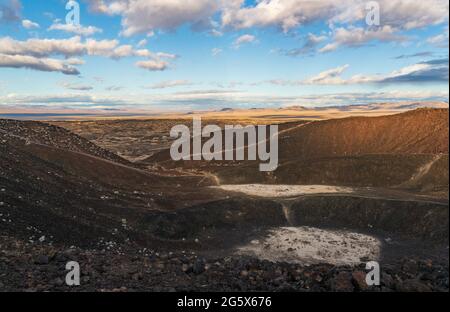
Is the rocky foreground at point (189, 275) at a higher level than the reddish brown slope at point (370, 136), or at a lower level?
lower

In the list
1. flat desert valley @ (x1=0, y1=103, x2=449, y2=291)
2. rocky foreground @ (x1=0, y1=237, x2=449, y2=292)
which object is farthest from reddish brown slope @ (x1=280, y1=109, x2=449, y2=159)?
rocky foreground @ (x1=0, y1=237, x2=449, y2=292)

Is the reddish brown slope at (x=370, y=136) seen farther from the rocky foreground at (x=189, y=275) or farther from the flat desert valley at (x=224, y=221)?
the rocky foreground at (x=189, y=275)

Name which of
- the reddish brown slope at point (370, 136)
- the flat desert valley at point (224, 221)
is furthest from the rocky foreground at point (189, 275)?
the reddish brown slope at point (370, 136)

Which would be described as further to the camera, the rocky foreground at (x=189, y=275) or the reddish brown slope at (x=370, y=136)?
the reddish brown slope at (x=370, y=136)

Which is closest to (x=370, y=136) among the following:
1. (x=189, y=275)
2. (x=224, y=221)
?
(x=224, y=221)

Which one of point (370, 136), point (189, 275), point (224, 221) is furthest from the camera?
point (370, 136)

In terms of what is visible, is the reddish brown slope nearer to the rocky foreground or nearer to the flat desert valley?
the flat desert valley

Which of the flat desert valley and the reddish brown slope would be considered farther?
the reddish brown slope

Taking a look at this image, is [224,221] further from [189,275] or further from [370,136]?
[370,136]

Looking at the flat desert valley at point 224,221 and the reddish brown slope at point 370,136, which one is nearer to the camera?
the flat desert valley at point 224,221
